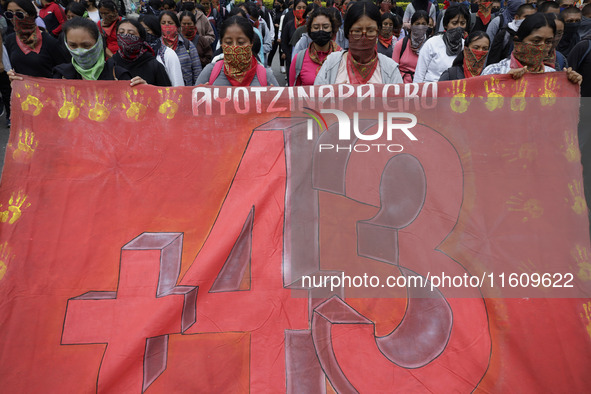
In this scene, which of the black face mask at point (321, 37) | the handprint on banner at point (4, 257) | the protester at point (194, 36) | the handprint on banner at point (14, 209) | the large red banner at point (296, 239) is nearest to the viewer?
the large red banner at point (296, 239)

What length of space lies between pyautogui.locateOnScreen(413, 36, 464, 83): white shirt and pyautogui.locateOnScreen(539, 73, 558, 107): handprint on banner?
1.26 m

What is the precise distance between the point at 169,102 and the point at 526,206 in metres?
2.33

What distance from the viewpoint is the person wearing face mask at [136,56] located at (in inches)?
141

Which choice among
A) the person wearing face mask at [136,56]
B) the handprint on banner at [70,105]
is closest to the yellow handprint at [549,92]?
the person wearing face mask at [136,56]

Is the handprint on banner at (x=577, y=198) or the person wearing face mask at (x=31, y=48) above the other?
the person wearing face mask at (x=31, y=48)

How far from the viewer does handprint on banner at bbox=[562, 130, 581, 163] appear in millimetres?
2904

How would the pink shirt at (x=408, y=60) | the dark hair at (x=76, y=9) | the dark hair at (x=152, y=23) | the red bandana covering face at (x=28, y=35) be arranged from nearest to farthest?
the dark hair at (x=152, y=23) → the red bandana covering face at (x=28, y=35) → the pink shirt at (x=408, y=60) → the dark hair at (x=76, y=9)

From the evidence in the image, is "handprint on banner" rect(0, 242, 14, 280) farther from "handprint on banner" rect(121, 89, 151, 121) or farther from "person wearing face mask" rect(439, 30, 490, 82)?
"person wearing face mask" rect(439, 30, 490, 82)

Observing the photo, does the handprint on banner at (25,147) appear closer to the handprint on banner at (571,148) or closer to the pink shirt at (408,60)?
the handprint on banner at (571,148)

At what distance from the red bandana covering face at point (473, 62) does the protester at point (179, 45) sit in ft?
9.23

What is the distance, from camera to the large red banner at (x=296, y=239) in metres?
2.46

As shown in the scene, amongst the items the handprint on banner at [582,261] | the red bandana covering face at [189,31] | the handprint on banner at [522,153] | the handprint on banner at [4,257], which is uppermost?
the red bandana covering face at [189,31]

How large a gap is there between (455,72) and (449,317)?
77.6 inches

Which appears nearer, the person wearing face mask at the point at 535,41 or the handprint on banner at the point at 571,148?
the handprint on banner at the point at 571,148
